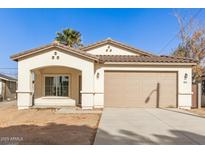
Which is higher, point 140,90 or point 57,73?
point 57,73

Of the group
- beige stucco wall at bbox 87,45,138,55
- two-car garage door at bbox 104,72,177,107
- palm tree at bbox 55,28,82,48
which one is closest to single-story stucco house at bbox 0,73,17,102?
palm tree at bbox 55,28,82,48

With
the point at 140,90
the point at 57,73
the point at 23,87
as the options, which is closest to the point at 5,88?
the point at 57,73

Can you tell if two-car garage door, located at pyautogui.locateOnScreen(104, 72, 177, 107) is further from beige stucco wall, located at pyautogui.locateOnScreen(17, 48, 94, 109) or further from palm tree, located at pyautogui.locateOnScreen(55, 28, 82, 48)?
palm tree, located at pyautogui.locateOnScreen(55, 28, 82, 48)

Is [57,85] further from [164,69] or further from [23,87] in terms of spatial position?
[164,69]

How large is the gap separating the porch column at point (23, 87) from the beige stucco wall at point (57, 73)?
6.89 feet

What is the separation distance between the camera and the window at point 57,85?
15773 millimetres

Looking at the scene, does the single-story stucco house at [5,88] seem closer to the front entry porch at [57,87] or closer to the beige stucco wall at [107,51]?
the front entry porch at [57,87]

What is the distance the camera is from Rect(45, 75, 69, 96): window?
51.8 ft

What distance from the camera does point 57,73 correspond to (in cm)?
1579

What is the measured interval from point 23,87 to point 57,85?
2972 mm
